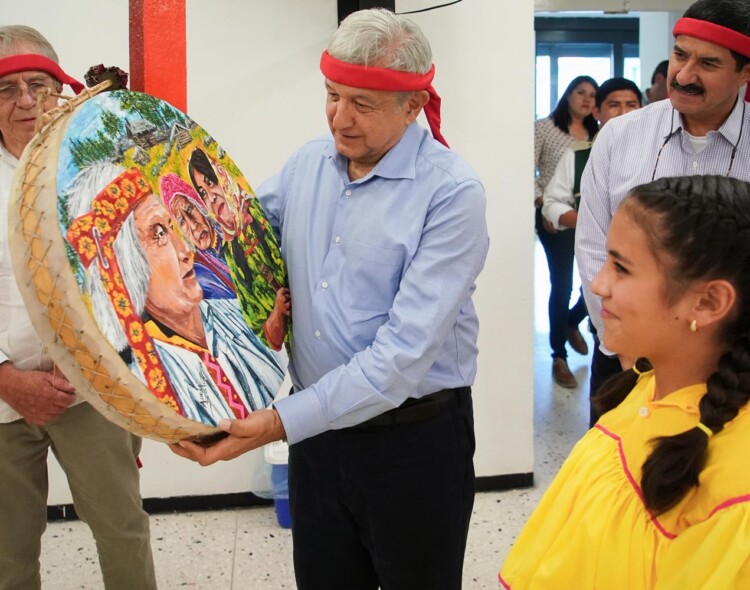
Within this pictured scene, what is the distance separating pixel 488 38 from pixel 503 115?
258 mm

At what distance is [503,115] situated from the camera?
2793mm

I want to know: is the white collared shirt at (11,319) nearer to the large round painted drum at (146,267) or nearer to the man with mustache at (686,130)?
the large round painted drum at (146,267)

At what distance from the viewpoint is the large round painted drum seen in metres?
1.09

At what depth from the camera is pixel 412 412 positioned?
5.18ft

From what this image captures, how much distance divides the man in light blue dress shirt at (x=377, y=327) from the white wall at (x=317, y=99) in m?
1.04

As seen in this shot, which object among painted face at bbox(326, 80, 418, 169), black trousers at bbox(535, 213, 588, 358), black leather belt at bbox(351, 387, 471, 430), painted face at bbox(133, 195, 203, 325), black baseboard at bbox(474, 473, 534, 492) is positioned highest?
painted face at bbox(326, 80, 418, 169)

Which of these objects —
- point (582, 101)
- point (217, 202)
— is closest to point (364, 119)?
point (217, 202)

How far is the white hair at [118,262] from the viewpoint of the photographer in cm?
110

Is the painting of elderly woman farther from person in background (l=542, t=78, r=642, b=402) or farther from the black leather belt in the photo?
person in background (l=542, t=78, r=642, b=402)

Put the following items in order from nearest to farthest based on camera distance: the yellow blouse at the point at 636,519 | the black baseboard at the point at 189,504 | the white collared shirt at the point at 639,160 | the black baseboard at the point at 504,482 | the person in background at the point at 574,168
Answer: the yellow blouse at the point at 636,519 → the white collared shirt at the point at 639,160 → the black baseboard at the point at 189,504 → the black baseboard at the point at 504,482 → the person in background at the point at 574,168

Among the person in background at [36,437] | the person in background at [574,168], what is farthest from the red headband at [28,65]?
the person in background at [574,168]

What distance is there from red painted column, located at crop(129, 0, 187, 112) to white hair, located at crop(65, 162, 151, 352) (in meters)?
0.51

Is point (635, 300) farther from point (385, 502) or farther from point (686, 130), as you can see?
point (686, 130)

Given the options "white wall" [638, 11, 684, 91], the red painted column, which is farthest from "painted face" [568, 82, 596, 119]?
"white wall" [638, 11, 684, 91]
